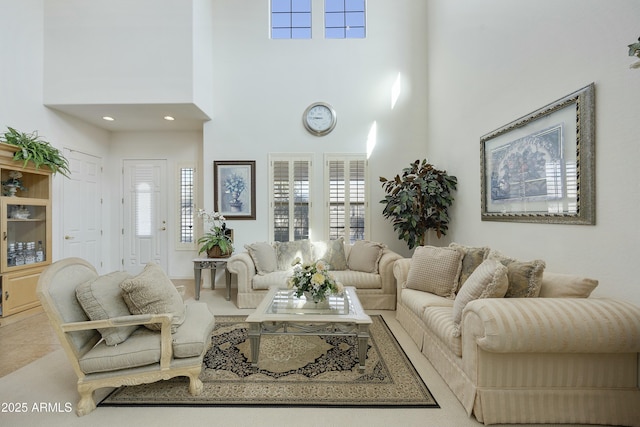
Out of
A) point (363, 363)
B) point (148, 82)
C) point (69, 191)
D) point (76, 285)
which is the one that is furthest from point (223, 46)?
point (363, 363)

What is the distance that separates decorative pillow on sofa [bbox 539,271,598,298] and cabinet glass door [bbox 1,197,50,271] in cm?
545

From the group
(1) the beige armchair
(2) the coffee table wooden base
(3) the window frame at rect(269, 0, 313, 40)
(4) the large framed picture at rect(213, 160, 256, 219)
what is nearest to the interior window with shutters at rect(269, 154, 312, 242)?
(4) the large framed picture at rect(213, 160, 256, 219)

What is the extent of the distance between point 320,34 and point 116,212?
4923 mm

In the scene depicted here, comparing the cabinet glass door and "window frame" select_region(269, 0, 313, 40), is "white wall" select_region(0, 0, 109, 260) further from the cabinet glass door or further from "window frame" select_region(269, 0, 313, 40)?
"window frame" select_region(269, 0, 313, 40)

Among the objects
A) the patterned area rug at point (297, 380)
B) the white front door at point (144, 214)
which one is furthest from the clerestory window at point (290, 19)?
the patterned area rug at point (297, 380)

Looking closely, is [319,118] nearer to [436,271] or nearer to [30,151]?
[436,271]

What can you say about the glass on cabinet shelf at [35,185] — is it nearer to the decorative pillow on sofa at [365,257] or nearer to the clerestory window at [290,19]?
the clerestory window at [290,19]

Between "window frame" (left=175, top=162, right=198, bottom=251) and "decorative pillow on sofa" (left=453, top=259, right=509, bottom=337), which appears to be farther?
"window frame" (left=175, top=162, right=198, bottom=251)

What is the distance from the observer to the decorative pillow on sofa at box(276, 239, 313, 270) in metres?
4.31

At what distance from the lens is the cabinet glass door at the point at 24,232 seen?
3488mm

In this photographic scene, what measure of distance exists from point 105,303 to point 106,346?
0.29 metres

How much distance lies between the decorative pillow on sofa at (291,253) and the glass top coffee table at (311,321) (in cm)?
161

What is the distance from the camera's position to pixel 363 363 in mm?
2328

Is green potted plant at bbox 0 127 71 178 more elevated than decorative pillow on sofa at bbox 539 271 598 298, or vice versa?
green potted plant at bbox 0 127 71 178
